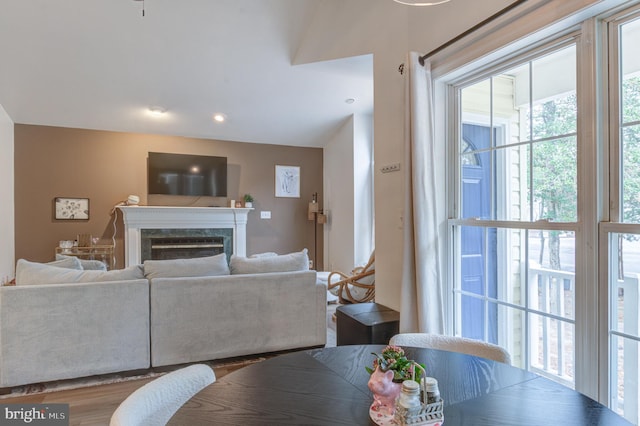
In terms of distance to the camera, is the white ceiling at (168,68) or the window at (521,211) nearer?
the window at (521,211)

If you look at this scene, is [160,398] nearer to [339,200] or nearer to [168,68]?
[168,68]

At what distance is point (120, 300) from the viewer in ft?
8.39

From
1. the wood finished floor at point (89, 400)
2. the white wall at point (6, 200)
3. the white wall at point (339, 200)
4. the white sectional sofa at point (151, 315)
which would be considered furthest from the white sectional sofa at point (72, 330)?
the white wall at point (339, 200)

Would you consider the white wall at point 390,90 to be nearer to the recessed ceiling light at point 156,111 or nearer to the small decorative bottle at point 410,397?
the small decorative bottle at point 410,397

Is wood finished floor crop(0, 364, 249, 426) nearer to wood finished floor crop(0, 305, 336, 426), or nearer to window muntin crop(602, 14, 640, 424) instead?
wood finished floor crop(0, 305, 336, 426)

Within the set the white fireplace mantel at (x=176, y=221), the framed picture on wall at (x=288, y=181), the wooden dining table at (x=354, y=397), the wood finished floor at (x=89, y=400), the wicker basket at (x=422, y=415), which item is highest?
the framed picture on wall at (x=288, y=181)

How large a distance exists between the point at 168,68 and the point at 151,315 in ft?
10.5

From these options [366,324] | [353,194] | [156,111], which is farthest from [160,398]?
[156,111]

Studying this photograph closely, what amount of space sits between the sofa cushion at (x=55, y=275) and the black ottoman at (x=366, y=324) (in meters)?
1.57

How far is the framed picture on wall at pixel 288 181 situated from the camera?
6.80 m

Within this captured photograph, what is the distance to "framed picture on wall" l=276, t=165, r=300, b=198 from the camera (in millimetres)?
6805

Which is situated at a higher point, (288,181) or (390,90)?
(390,90)

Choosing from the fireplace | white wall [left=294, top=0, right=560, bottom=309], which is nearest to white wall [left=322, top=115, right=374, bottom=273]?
the fireplace

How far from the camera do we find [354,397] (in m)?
1.02
